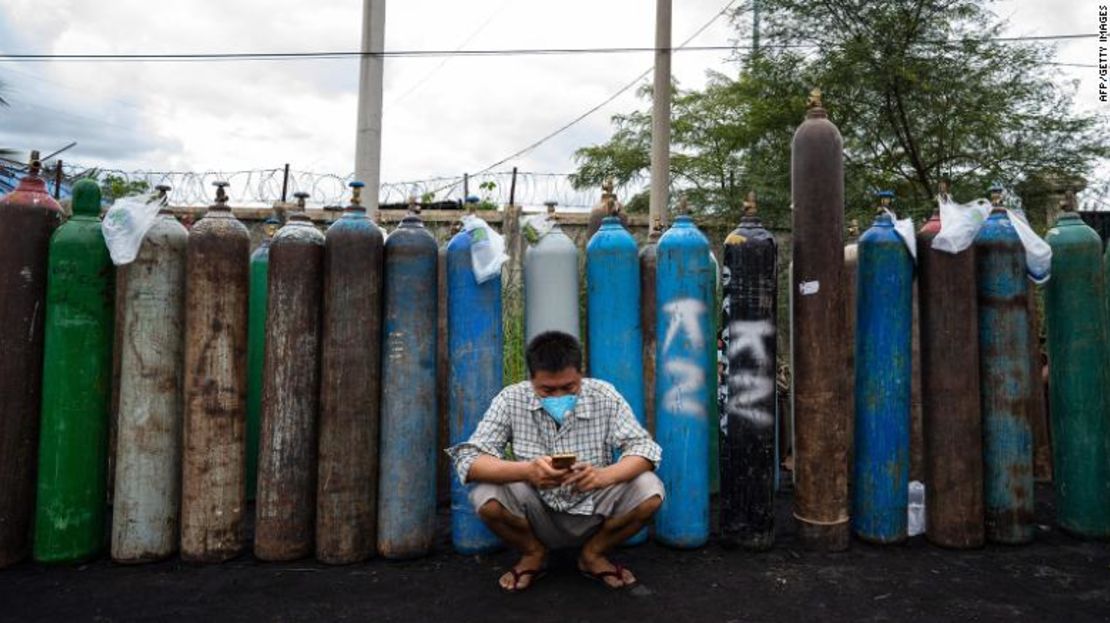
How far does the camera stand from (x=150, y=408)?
10.2 feet

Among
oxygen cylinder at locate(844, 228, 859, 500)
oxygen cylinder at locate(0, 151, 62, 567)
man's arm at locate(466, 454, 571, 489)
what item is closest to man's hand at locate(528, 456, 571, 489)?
man's arm at locate(466, 454, 571, 489)

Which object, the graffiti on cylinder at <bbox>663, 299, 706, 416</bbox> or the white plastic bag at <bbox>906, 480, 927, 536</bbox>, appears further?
the white plastic bag at <bbox>906, 480, 927, 536</bbox>

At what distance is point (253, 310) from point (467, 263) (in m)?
1.83

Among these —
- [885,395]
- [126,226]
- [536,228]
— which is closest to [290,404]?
[126,226]

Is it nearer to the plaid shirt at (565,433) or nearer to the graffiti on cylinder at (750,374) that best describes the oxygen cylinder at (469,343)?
the plaid shirt at (565,433)

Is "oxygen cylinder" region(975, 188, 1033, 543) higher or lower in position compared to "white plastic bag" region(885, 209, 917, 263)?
lower

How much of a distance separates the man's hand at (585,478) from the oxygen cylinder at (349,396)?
43.6 inches

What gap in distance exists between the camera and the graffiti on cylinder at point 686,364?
3.30 metres

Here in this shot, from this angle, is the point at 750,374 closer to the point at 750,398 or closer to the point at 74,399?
the point at 750,398

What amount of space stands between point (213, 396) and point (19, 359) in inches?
36.4

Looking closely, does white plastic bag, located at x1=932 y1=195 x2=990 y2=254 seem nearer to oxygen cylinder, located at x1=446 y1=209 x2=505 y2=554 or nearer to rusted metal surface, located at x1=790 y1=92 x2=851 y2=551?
rusted metal surface, located at x1=790 y1=92 x2=851 y2=551

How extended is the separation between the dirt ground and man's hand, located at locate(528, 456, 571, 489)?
0.51m

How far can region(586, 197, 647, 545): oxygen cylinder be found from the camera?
3406 millimetres

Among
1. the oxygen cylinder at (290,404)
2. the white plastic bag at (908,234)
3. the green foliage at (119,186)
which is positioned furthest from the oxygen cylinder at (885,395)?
the green foliage at (119,186)
